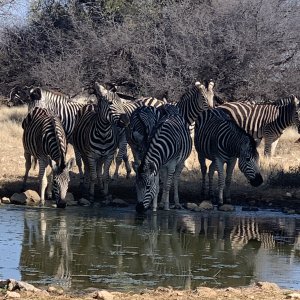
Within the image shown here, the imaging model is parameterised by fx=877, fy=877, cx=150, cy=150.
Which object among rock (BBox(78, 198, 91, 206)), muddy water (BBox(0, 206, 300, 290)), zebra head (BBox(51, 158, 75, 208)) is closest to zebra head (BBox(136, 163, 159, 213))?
muddy water (BBox(0, 206, 300, 290))

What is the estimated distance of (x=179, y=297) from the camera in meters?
8.06

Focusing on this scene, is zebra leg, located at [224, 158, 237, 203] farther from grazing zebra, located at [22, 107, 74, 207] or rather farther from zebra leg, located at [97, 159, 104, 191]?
grazing zebra, located at [22, 107, 74, 207]

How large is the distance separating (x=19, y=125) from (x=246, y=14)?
27.8 feet

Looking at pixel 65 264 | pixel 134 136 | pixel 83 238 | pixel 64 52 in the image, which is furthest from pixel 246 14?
pixel 65 264

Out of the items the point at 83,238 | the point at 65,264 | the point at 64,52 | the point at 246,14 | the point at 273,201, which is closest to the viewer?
the point at 65,264

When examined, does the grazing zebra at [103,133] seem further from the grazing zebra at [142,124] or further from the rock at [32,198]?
the rock at [32,198]

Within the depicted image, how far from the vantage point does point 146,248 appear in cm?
1138

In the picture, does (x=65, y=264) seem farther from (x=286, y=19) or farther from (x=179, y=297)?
(x=286, y=19)

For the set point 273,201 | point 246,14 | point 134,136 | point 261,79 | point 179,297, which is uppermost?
point 246,14

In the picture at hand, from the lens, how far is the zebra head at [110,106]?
54.5 feet

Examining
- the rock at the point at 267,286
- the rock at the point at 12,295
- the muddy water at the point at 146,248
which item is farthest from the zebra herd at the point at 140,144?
the rock at the point at 12,295

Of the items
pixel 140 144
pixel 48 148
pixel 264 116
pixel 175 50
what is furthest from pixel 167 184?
pixel 175 50

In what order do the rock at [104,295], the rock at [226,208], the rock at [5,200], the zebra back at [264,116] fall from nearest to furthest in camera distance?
the rock at [104,295] < the rock at [226,208] < the rock at [5,200] < the zebra back at [264,116]

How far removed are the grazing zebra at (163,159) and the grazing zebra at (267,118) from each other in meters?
4.59
